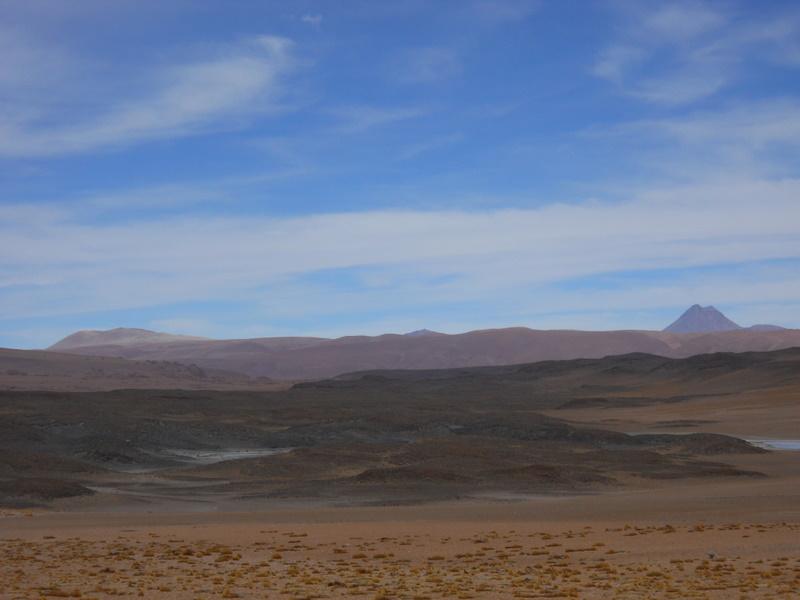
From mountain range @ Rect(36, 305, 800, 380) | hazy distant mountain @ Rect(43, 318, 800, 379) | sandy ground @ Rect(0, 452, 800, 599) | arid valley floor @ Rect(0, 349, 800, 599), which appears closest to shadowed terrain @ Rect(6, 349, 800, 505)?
arid valley floor @ Rect(0, 349, 800, 599)

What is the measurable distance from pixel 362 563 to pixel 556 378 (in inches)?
2860

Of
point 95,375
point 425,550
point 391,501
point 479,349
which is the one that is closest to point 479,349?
point 479,349

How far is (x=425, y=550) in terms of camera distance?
15.3 metres

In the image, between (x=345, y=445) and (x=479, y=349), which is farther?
(x=479, y=349)

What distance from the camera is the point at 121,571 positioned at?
13352 millimetres

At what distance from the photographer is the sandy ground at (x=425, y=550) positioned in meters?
11.7

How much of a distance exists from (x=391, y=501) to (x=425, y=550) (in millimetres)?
8375

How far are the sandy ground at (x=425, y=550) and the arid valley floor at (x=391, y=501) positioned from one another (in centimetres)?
5

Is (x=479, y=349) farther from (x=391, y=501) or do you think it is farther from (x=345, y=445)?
(x=391, y=501)

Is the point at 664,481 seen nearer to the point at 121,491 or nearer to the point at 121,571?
the point at 121,491

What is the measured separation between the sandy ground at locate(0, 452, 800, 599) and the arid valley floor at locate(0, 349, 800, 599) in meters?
0.05

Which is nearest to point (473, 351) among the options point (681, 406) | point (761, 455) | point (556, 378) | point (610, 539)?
point (556, 378)

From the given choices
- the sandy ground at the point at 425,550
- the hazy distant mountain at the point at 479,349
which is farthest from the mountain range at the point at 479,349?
the sandy ground at the point at 425,550

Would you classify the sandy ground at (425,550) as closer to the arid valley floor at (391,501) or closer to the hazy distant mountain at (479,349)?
the arid valley floor at (391,501)
